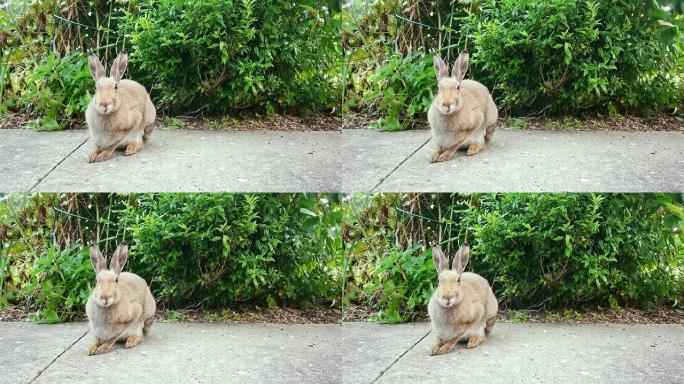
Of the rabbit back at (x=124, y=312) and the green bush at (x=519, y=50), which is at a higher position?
the green bush at (x=519, y=50)

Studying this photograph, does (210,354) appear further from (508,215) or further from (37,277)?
(508,215)

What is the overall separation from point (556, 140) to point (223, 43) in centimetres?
184

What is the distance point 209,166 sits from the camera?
546cm

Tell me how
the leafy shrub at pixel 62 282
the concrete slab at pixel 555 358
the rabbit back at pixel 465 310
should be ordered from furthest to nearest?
1. the leafy shrub at pixel 62 282
2. the rabbit back at pixel 465 310
3. the concrete slab at pixel 555 358

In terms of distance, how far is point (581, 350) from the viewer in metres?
5.48

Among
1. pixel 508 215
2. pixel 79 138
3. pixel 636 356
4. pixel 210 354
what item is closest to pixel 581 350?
pixel 636 356

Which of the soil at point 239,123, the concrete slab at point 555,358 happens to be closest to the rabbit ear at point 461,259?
the concrete slab at point 555,358

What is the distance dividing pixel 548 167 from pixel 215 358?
6.44 feet

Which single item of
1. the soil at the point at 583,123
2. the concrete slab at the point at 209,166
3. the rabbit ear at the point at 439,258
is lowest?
the rabbit ear at the point at 439,258

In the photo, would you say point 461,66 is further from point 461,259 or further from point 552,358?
point 552,358

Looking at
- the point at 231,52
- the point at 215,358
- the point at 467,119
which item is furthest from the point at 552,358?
the point at 231,52

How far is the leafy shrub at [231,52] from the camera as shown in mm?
5602

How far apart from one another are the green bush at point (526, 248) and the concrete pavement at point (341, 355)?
0.22 m

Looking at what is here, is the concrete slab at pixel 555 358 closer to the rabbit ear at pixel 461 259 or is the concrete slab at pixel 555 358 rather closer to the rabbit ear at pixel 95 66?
the rabbit ear at pixel 461 259
